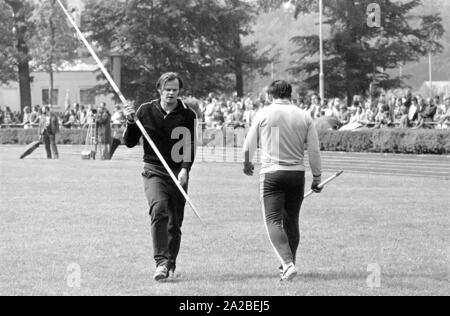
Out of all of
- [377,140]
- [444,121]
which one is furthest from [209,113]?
[444,121]

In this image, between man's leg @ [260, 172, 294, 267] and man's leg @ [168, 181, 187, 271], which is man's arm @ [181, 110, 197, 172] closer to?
man's leg @ [168, 181, 187, 271]

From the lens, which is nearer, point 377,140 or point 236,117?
point 377,140

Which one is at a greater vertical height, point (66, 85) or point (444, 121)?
point (66, 85)

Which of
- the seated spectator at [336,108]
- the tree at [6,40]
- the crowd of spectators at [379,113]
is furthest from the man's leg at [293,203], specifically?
the tree at [6,40]

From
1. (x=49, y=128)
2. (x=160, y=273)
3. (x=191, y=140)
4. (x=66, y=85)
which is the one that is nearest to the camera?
(x=160, y=273)

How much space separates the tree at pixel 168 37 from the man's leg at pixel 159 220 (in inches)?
1841

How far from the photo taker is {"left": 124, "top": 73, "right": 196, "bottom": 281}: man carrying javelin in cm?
911

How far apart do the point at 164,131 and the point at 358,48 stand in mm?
43173

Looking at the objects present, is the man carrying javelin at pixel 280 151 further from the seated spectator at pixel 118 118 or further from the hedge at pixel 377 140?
the seated spectator at pixel 118 118

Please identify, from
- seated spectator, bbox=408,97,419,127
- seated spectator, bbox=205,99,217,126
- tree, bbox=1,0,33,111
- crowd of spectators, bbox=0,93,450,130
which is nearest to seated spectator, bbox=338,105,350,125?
crowd of spectators, bbox=0,93,450,130

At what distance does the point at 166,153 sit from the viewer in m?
9.27

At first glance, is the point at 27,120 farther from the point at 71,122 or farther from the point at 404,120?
the point at 404,120

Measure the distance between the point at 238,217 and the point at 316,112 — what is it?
74.0 feet
